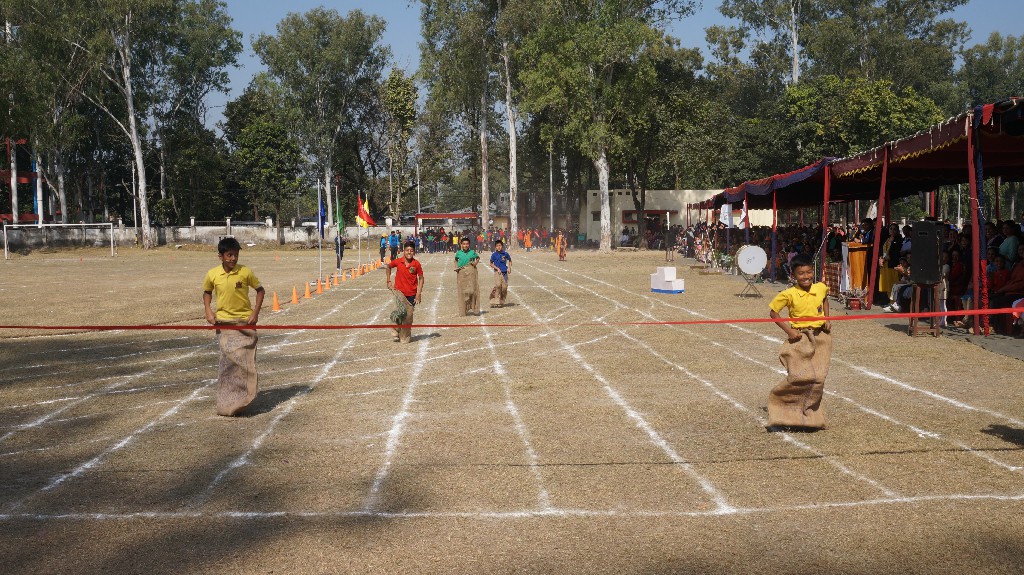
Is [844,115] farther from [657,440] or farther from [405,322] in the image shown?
[657,440]

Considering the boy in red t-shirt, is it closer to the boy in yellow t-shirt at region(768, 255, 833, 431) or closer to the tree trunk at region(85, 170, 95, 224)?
the boy in yellow t-shirt at region(768, 255, 833, 431)

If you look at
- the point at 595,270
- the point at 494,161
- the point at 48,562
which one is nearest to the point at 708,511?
the point at 48,562

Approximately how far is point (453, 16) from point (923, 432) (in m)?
52.5

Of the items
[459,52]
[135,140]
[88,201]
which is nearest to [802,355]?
[459,52]

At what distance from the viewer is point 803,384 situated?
7504 millimetres

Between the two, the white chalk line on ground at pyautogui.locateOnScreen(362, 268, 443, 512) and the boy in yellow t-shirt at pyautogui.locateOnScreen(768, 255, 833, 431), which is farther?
the boy in yellow t-shirt at pyautogui.locateOnScreen(768, 255, 833, 431)

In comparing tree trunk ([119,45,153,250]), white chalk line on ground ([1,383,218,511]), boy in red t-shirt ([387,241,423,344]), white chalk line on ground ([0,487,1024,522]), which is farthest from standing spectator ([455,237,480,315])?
tree trunk ([119,45,153,250])

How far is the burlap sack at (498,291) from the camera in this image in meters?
19.8

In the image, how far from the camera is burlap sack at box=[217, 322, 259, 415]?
27.9ft

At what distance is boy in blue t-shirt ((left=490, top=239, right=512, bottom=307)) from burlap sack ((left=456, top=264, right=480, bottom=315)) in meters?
1.58

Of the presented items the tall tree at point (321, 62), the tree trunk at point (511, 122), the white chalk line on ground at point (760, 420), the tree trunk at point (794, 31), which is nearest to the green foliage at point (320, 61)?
the tall tree at point (321, 62)

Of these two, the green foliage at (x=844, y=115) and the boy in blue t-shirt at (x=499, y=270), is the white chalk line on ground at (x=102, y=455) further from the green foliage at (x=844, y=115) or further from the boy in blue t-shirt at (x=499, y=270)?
the green foliage at (x=844, y=115)

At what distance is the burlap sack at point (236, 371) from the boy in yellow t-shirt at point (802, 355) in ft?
16.0

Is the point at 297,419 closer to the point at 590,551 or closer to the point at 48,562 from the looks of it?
the point at 48,562
